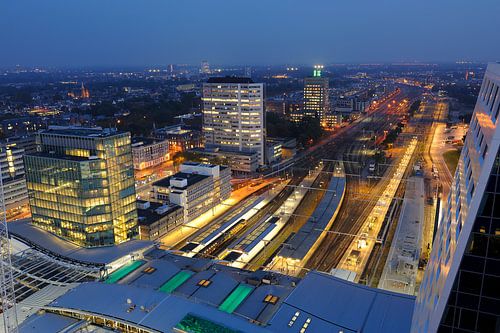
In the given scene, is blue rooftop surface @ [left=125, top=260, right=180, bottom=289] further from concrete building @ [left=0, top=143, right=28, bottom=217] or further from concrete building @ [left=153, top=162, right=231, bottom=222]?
concrete building @ [left=0, top=143, right=28, bottom=217]

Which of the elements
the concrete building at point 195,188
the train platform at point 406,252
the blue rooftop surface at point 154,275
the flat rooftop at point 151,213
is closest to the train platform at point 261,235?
the concrete building at point 195,188

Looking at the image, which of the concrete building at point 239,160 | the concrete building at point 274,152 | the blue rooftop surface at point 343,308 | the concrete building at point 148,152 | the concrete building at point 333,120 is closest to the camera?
the blue rooftop surface at point 343,308

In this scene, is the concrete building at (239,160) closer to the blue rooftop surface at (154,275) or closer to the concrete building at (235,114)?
the concrete building at (235,114)

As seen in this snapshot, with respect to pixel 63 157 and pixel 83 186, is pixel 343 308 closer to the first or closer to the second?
pixel 83 186

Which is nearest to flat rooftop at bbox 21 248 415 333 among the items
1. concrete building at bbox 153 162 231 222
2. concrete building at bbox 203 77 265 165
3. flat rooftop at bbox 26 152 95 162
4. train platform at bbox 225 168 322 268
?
train platform at bbox 225 168 322 268

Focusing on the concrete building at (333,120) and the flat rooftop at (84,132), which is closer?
the flat rooftop at (84,132)

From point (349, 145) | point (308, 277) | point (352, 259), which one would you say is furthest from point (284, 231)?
point (349, 145)
